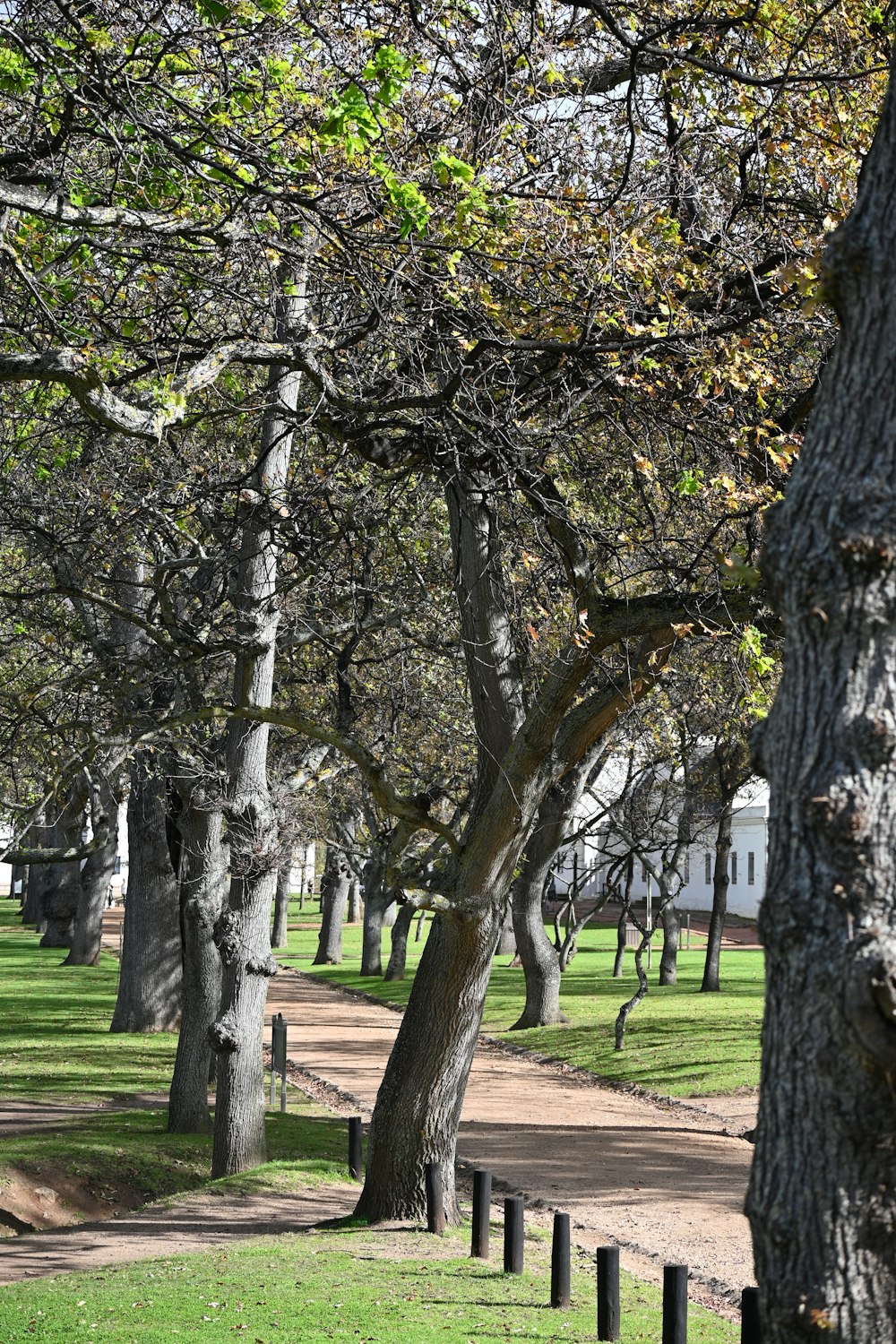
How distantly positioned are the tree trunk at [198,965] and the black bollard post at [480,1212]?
615cm

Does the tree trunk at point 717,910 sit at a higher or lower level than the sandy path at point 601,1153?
higher

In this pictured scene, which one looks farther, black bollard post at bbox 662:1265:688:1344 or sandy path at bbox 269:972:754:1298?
sandy path at bbox 269:972:754:1298

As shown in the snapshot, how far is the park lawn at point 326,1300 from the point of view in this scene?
816 centimetres

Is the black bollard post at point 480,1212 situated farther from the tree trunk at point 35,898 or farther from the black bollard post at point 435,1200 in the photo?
the tree trunk at point 35,898

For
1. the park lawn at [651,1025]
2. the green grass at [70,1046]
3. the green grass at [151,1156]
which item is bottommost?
the green grass at [70,1046]

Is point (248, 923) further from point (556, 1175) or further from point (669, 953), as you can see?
point (669, 953)

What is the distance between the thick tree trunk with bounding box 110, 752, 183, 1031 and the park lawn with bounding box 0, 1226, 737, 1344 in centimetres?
1283

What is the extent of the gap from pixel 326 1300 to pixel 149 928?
1566 centimetres

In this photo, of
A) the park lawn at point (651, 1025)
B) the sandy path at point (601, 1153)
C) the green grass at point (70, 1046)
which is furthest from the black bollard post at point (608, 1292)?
the green grass at point (70, 1046)

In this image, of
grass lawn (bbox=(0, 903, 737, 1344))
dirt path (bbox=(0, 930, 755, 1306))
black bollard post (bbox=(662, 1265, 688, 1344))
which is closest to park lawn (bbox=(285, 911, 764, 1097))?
dirt path (bbox=(0, 930, 755, 1306))

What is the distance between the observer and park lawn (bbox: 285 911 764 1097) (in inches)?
869

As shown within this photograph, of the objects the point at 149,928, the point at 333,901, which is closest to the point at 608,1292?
the point at 149,928

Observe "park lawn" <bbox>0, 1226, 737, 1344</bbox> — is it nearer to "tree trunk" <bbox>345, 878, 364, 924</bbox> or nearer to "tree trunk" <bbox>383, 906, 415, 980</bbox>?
"tree trunk" <bbox>383, 906, 415, 980</bbox>

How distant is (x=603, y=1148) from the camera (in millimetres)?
16750
